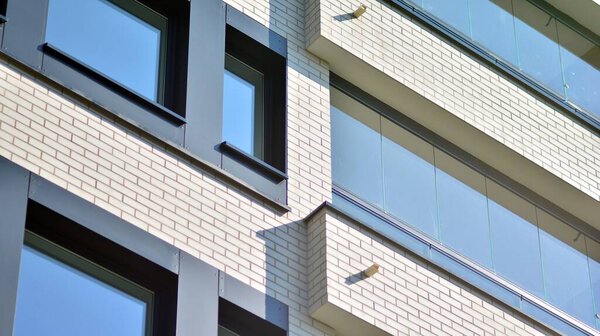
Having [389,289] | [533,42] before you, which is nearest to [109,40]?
[389,289]

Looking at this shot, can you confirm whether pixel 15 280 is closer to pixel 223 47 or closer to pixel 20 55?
pixel 20 55

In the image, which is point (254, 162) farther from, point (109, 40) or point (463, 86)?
point (463, 86)

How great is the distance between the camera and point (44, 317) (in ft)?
38.5

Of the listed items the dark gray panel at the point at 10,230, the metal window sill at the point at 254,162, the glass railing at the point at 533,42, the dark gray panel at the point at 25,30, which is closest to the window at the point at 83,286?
the dark gray panel at the point at 10,230

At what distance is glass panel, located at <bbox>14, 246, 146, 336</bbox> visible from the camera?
1167 cm

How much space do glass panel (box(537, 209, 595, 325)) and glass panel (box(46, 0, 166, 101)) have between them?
5.64m

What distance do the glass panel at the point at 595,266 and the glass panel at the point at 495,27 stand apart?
261 cm

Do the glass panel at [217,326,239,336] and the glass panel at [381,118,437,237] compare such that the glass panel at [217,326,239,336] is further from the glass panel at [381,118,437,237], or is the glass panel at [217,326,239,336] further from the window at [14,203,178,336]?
the glass panel at [381,118,437,237]

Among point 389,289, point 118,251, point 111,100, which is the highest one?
point 111,100

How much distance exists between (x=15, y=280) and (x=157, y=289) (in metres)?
1.84

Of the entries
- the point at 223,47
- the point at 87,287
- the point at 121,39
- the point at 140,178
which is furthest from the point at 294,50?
the point at 87,287

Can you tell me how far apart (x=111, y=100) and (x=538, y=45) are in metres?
7.83

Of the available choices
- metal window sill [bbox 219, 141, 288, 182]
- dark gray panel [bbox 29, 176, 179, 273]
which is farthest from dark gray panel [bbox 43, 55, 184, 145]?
dark gray panel [bbox 29, 176, 179, 273]

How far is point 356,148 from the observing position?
15922 millimetres
